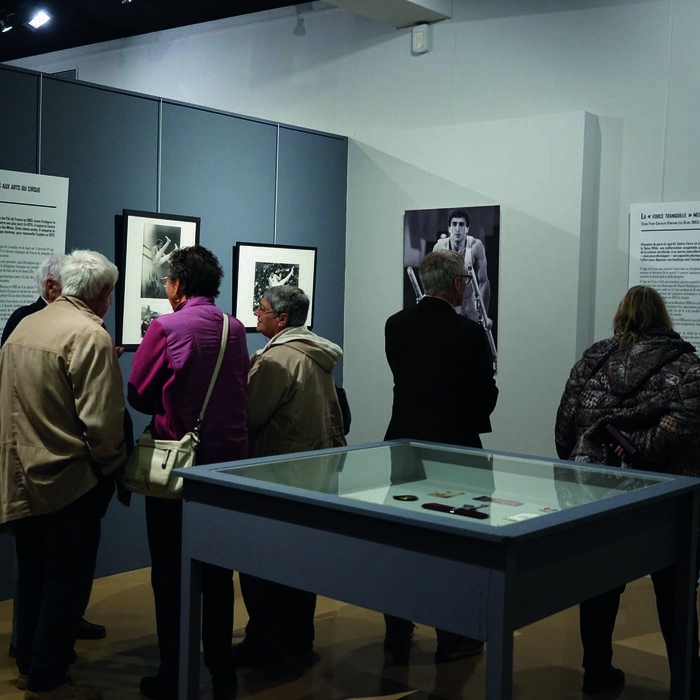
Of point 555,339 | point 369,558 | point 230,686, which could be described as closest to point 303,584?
point 369,558

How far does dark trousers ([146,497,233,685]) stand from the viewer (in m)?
4.04

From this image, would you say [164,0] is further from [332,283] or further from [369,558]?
[369,558]

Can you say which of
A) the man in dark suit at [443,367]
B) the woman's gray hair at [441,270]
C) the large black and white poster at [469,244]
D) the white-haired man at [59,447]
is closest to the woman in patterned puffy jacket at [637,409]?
the man in dark suit at [443,367]

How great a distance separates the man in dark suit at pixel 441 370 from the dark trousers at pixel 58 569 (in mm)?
1427

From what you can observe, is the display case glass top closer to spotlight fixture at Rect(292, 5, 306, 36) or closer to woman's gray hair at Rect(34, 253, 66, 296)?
woman's gray hair at Rect(34, 253, 66, 296)

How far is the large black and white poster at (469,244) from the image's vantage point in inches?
266

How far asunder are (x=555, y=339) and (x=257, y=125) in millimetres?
2489

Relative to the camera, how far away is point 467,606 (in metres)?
2.67

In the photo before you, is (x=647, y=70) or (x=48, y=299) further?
(x=647, y=70)

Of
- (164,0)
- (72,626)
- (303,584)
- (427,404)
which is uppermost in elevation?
(164,0)

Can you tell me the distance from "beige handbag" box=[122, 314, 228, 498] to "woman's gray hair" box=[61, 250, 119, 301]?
1.84 ft

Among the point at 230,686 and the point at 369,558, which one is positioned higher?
the point at 369,558

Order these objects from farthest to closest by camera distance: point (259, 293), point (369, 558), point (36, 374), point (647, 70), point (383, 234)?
point (383, 234) < point (259, 293) < point (647, 70) < point (36, 374) < point (369, 558)

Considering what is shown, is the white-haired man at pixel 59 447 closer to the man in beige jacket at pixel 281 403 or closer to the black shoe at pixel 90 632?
the man in beige jacket at pixel 281 403
